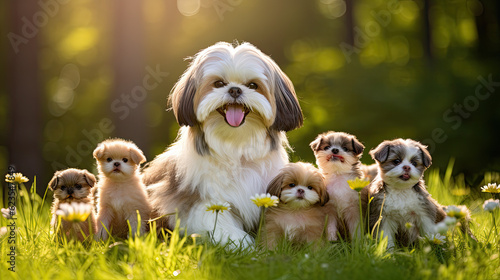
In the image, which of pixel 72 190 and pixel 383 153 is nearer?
pixel 383 153

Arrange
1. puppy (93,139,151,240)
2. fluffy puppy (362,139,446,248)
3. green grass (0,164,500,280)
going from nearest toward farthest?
green grass (0,164,500,280), fluffy puppy (362,139,446,248), puppy (93,139,151,240)

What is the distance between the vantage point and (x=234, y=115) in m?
4.06

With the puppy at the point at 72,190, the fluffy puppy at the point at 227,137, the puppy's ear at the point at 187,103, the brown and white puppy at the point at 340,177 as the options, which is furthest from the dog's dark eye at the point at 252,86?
the puppy at the point at 72,190

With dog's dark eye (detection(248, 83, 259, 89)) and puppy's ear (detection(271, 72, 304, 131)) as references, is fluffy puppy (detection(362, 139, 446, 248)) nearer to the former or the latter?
puppy's ear (detection(271, 72, 304, 131))

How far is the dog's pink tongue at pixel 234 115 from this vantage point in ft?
13.3

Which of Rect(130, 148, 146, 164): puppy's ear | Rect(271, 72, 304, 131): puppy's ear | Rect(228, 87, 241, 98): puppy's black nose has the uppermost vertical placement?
Rect(228, 87, 241, 98): puppy's black nose

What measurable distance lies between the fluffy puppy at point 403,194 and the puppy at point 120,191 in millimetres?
1847

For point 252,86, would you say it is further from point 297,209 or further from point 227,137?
point 297,209

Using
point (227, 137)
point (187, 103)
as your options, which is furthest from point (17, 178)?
point (227, 137)

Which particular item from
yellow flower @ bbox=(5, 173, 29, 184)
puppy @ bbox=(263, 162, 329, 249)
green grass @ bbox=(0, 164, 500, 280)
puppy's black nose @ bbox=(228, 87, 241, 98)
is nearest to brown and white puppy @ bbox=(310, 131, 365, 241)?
puppy @ bbox=(263, 162, 329, 249)

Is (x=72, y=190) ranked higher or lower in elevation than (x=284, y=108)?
lower

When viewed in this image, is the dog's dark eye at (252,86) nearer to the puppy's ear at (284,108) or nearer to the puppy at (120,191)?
the puppy's ear at (284,108)

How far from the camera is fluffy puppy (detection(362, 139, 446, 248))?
3.83m

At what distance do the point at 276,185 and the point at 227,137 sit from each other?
532 millimetres
